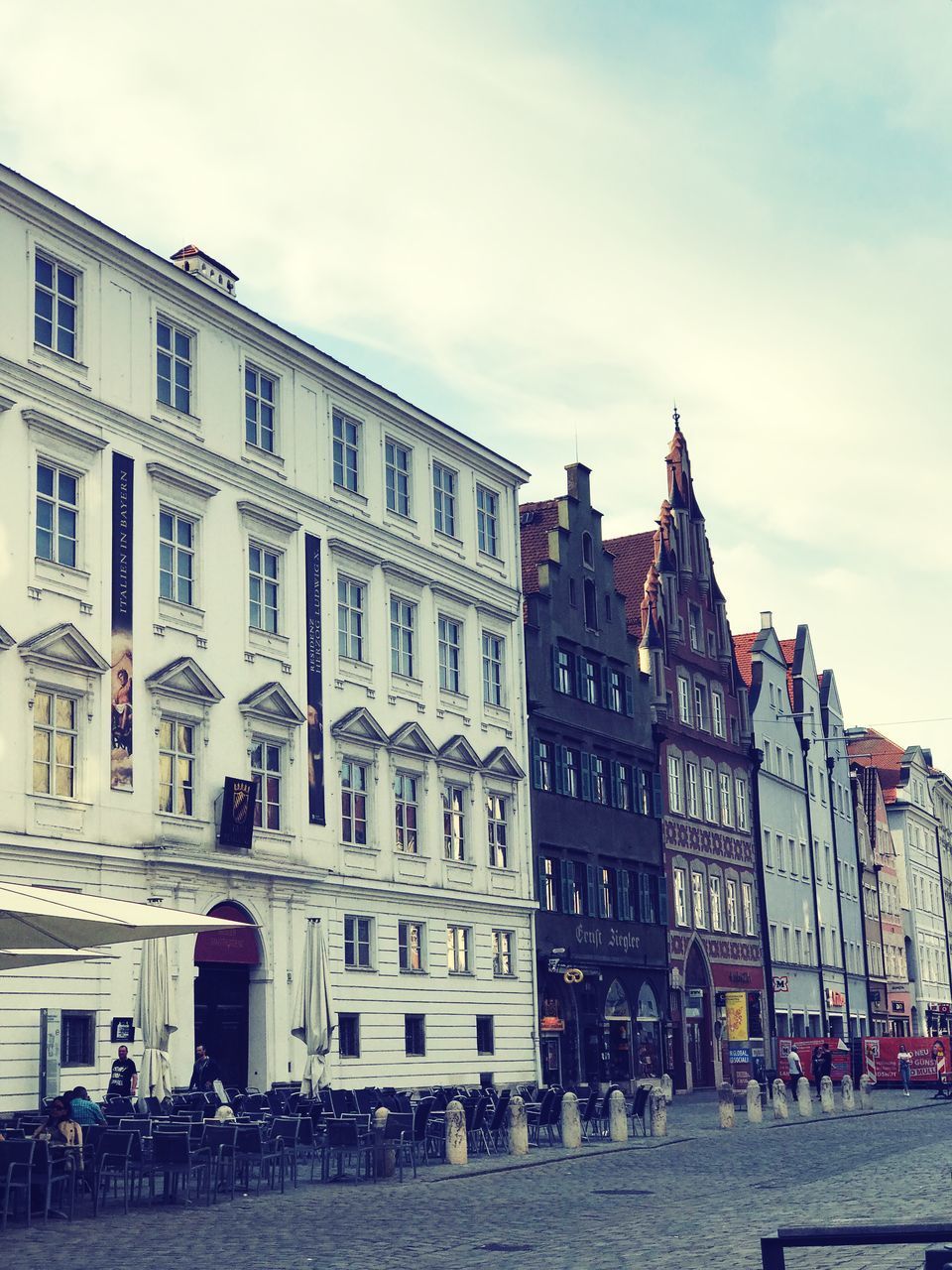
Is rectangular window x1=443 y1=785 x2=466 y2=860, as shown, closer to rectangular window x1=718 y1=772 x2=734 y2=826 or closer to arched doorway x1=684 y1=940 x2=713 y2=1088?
arched doorway x1=684 y1=940 x2=713 y2=1088

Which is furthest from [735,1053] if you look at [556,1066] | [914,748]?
[914,748]

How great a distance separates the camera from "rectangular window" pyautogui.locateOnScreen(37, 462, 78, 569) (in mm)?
33344

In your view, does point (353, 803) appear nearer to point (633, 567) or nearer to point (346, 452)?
point (346, 452)

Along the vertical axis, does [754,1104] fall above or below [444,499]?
below

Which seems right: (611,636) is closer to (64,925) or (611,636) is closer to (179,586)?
(179,586)

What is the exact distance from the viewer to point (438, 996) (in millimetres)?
44219

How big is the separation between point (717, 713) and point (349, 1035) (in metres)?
28.2

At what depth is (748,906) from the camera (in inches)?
2562

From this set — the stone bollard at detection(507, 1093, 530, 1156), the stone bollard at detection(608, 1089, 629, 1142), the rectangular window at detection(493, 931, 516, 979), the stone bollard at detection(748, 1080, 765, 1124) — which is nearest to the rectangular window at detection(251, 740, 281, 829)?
the stone bollard at detection(608, 1089, 629, 1142)

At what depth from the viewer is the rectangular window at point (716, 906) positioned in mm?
61719

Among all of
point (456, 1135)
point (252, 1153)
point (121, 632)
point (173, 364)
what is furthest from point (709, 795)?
point (252, 1153)

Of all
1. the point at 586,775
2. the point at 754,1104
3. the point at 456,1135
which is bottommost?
the point at 754,1104

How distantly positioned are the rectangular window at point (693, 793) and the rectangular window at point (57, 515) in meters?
31.6

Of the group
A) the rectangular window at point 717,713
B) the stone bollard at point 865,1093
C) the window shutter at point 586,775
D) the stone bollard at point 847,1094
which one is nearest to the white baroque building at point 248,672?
the window shutter at point 586,775
